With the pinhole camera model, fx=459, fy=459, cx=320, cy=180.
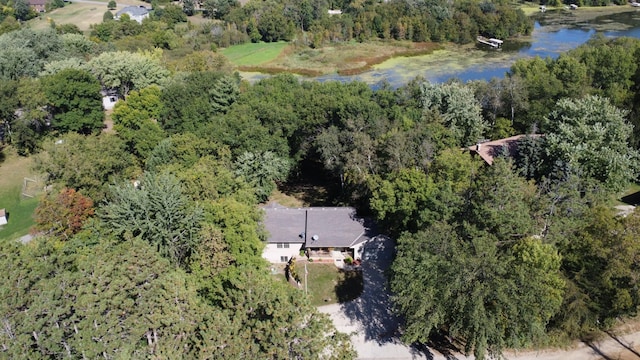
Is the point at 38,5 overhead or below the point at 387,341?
overhead

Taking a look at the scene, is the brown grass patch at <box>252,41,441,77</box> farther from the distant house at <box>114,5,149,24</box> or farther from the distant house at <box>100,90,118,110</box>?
the distant house at <box>114,5,149,24</box>

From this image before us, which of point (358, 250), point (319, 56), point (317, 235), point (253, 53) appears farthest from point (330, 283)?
point (253, 53)

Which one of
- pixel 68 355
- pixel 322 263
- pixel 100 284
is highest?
pixel 100 284

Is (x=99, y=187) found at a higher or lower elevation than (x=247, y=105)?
lower

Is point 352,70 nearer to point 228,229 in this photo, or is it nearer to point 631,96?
point 631,96

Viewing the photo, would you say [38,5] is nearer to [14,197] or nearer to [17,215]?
[14,197]

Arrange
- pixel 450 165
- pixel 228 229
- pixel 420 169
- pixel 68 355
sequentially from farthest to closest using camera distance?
pixel 420 169 → pixel 450 165 → pixel 228 229 → pixel 68 355

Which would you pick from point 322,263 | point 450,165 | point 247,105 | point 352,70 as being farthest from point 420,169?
point 352,70
